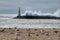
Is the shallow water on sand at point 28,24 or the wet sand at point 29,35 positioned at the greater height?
the wet sand at point 29,35

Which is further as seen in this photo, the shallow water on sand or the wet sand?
the shallow water on sand

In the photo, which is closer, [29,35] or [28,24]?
[29,35]

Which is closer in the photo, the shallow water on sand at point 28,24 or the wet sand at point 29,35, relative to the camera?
the wet sand at point 29,35

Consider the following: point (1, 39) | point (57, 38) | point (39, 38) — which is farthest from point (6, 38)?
point (57, 38)

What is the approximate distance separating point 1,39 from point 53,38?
4678mm

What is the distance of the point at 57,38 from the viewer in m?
25.7

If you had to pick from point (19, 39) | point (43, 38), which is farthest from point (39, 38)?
point (19, 39)

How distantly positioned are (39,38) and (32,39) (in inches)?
39.9

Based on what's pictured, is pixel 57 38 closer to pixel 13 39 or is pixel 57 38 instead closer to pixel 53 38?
pixel 53 38

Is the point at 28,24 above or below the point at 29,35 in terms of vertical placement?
below

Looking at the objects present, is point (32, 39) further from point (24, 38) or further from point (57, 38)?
point (57, 38)

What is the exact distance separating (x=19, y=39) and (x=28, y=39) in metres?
0.77

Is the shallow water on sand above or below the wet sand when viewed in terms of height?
below

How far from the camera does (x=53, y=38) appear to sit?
84.2 ft
